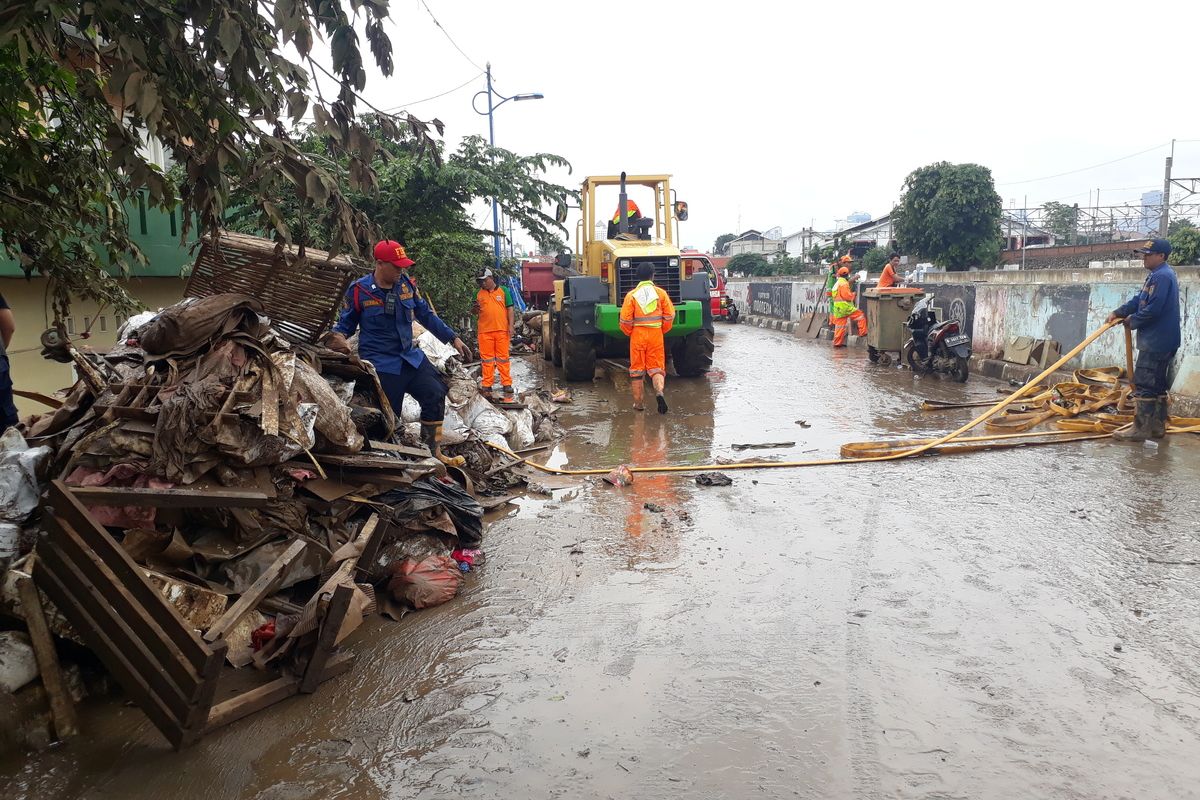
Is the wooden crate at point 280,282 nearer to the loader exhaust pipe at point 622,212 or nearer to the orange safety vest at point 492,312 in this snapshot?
the orange safety vest at point 492,312

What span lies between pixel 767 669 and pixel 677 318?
8.46 meters

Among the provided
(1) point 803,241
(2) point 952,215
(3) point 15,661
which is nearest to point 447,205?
(3) point 15,661

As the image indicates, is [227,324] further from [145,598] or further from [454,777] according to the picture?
[454,777]

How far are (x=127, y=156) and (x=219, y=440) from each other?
1.48 m

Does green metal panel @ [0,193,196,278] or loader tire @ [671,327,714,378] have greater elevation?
green metal panel @ [0,193,196,278]

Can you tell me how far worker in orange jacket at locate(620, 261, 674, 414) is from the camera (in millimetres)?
9602

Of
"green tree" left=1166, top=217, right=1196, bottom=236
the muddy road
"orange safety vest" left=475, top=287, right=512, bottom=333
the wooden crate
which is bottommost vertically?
the muddy road

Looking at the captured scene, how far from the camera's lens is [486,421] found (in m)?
7.54

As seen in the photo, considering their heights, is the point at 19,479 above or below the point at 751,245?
below

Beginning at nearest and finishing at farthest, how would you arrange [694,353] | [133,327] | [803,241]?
[133,327] → [694,353] → [803,241]

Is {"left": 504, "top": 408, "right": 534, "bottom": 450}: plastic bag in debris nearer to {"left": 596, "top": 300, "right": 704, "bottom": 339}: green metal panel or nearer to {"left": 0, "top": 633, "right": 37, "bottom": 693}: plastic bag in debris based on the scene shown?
{"left": 596, "top": 300, "right": 704, "bottom": 339}: green metal panel

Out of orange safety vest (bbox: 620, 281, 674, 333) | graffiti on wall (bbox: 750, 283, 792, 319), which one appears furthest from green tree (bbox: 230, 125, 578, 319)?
graffiti on wall (bbox: 750, 283, 792, 319)

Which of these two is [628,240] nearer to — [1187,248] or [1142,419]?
[1142,419]

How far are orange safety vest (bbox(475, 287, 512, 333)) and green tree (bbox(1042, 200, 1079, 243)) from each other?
127 ft
